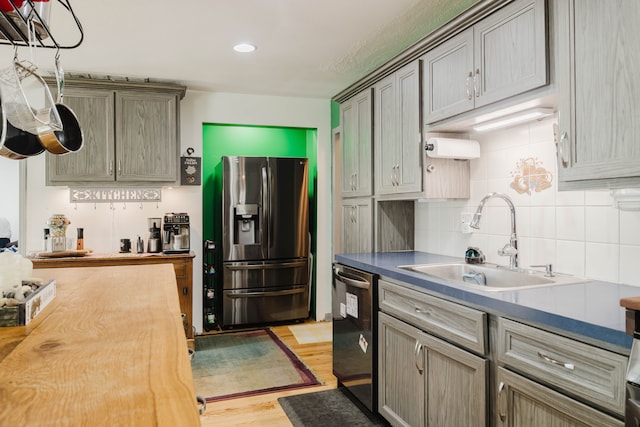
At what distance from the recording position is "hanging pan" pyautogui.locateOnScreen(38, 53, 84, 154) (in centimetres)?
151

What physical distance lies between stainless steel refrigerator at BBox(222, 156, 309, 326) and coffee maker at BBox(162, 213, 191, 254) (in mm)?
422

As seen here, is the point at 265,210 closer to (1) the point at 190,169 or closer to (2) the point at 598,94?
(1) the point at 190,169

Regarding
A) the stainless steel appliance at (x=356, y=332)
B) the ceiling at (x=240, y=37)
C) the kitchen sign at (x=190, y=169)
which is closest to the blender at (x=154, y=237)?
the kitchen sign at (x=190, y=169)

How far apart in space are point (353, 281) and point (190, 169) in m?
2.34

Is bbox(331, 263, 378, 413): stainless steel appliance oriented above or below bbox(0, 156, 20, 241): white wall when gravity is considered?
below

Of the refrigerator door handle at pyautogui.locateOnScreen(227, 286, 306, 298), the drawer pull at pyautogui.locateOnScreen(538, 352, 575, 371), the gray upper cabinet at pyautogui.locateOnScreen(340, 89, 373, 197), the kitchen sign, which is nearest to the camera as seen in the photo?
the drawer pull at pyautogui.locateOnScreen(538, 352, 575, 371)

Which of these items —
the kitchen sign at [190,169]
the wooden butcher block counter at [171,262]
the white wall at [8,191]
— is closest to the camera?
the wooden butcher block counter at [171,262]

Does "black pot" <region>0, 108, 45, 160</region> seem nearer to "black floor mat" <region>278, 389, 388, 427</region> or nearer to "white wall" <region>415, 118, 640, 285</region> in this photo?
"black floor mat" <region>278, 389, 388, 427</region>

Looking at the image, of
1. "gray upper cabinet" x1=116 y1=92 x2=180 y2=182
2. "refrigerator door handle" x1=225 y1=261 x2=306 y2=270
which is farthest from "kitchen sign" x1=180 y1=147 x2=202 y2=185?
"refrigerator door handle" x1=225 y1=261 x2=306 y2=270

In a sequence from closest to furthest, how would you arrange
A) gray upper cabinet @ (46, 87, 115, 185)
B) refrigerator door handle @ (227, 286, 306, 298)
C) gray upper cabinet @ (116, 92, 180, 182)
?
1. gray upper cabinet @ (46, 87, 115, 185)
2. gray upper cabinet @ (116, 92, 180, 182)
3. refrigerator door handle @ (227, 286, 306, 298)

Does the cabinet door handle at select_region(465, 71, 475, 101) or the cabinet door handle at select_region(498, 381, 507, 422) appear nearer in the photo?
the cabinet door handle at select_region(498, 381, 507, 422)

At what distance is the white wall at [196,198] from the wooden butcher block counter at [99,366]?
9.78 feet

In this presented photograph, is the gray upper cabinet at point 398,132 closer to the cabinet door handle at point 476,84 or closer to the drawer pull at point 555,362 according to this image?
the cabinet door handle at point 476,84

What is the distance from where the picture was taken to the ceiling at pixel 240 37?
2662mm
